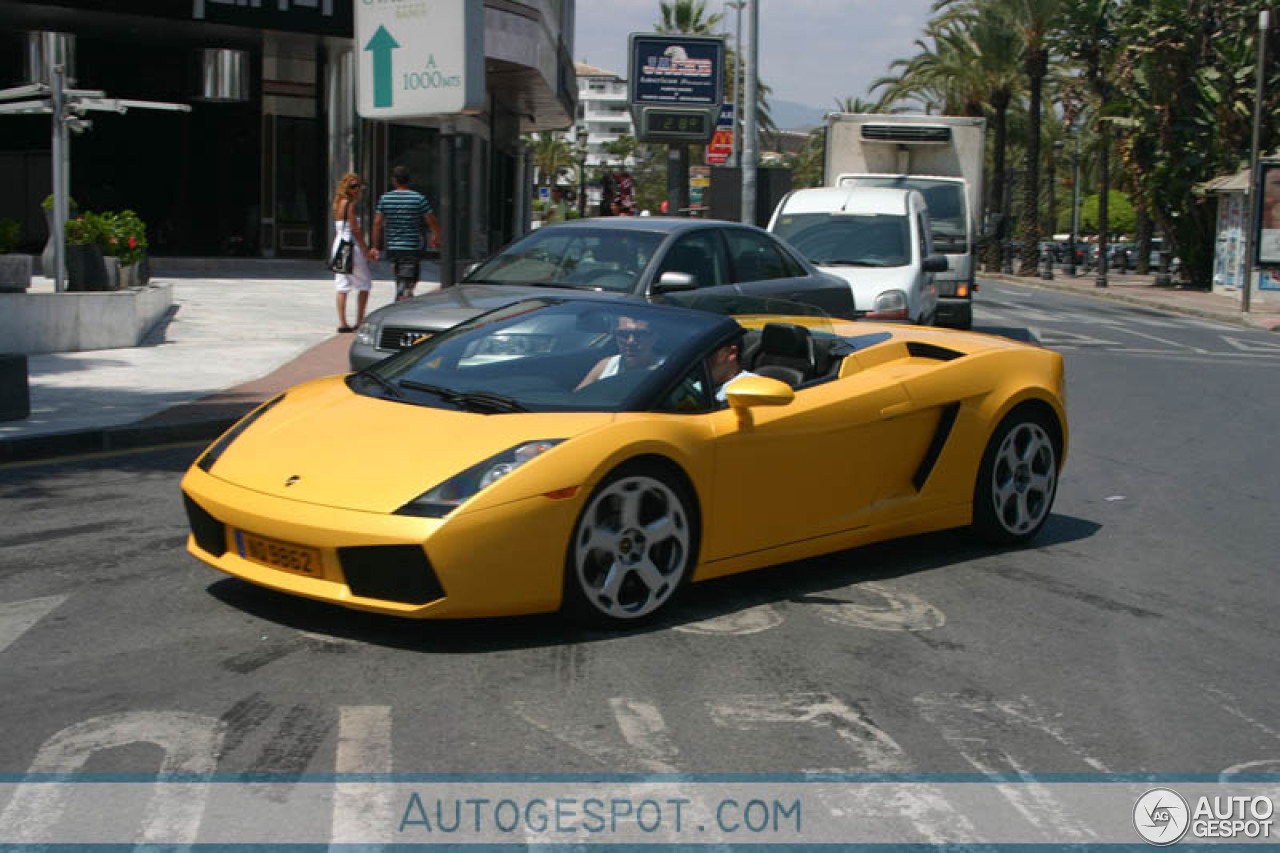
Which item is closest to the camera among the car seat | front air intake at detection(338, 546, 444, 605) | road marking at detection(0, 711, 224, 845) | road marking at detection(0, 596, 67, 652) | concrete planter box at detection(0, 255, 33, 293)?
road marking at detection(0, 711, 224, 845)

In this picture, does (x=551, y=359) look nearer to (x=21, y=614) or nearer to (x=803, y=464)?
(x=803, y=464)

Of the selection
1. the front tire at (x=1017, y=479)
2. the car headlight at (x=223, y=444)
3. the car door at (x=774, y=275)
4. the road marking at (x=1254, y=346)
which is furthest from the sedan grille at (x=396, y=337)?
the road marking at (x=1254, y=346)

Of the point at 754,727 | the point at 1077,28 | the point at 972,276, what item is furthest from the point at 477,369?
the point at 1077,28

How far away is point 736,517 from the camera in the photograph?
236 inches

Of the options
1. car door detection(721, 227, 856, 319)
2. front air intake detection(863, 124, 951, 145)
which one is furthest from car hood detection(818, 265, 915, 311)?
front air intake detection(863, 124, 951, 145)

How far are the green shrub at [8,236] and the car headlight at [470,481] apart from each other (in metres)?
11.6

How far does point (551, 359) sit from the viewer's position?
6227 millimetres

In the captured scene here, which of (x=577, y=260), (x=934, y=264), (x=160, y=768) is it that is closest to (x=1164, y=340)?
(x=934, y=264)

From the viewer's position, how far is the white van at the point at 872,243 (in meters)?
15.6

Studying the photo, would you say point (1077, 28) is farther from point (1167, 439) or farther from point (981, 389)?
point (981, 389)

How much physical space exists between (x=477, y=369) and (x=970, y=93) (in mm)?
50831

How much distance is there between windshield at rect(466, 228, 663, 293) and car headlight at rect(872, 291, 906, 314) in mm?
4575

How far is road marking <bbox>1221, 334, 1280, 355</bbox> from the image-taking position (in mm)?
22125

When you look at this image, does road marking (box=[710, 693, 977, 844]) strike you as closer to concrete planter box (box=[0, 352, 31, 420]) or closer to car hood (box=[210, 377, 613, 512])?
car hood (box=[210, 377, 613, 512])
